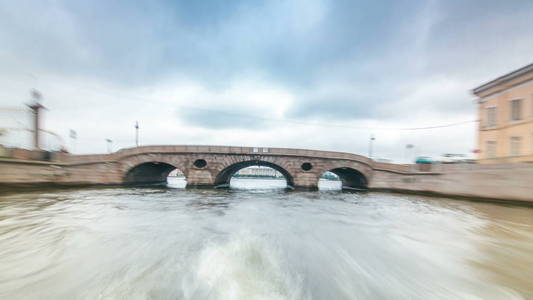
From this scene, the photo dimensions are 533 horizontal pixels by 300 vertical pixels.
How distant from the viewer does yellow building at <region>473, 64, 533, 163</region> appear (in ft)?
42.8

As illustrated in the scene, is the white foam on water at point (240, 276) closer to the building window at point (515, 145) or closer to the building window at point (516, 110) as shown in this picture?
the building window at point (515, 145)

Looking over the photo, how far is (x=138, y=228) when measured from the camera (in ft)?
19.3

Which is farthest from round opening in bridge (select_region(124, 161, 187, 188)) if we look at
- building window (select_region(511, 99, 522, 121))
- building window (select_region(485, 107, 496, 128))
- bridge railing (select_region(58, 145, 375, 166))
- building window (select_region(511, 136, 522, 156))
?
building window (select_region(511, 99, 522, 121))

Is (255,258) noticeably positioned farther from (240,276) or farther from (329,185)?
(329,185)

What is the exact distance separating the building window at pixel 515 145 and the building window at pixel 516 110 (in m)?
1.33

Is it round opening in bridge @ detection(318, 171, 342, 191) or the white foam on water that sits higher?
the white foam on water

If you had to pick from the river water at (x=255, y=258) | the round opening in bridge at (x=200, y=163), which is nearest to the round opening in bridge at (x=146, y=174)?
the round opening in bridge at (x=200, y=163)

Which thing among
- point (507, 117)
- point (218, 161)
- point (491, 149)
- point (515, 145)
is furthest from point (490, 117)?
point (218, 161)

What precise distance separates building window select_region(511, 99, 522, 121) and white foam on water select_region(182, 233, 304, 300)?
19.4 metres

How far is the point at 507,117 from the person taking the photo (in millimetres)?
14383

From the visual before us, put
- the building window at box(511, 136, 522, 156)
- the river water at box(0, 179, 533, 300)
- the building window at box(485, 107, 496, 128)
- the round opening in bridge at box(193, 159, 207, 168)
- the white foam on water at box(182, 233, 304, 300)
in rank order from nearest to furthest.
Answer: the white foam on water at box(182, 233, 304, 300)
the river water at box(0, 179, 533, 300)
the building window at box(511, 136, 522, 156)
the building window at box(485, 107, 496, 128)
the round opening in bridge at box(193, 159, 207, 168)

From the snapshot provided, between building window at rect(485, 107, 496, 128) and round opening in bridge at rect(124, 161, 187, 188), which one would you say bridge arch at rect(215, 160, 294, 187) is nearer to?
round opening in bridge at rect(124, 161, 187, 188)

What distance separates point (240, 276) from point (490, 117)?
21.9 m

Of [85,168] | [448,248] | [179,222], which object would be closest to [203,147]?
[85,168]
